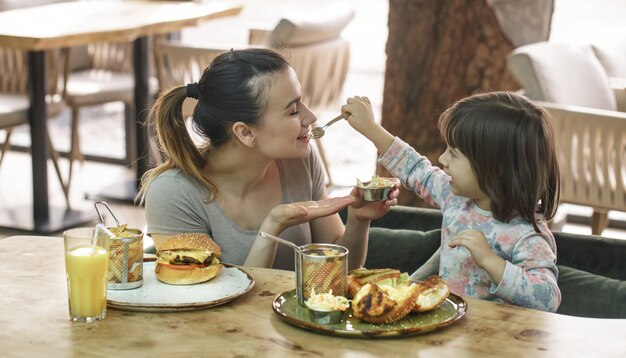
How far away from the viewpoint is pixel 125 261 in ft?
6.15

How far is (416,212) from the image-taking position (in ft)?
9.39

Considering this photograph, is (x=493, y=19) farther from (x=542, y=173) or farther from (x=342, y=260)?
(x=342, y=260)

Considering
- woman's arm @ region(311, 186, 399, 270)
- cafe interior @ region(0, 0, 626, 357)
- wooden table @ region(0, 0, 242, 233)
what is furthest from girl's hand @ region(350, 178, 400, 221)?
wooden table @ region(0, 0, 242, 233)

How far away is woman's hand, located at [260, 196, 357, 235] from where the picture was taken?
82.5 inches

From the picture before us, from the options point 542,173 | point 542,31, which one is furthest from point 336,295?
point 542,31

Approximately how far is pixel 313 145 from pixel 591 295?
964 millimetres

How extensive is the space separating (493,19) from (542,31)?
34 cm

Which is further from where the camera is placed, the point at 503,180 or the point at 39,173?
the point at 39,173

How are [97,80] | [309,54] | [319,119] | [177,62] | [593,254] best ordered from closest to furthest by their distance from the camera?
[593,254], [309,54], [177,62], [97,80], [319,119]

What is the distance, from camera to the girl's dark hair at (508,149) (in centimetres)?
211

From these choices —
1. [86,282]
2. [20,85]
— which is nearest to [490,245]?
[86,282]

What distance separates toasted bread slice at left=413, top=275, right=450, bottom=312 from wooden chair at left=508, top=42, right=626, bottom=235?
1891mm

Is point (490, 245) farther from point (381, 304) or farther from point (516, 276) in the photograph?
point (381, 304)

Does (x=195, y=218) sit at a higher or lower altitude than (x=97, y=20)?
lower
